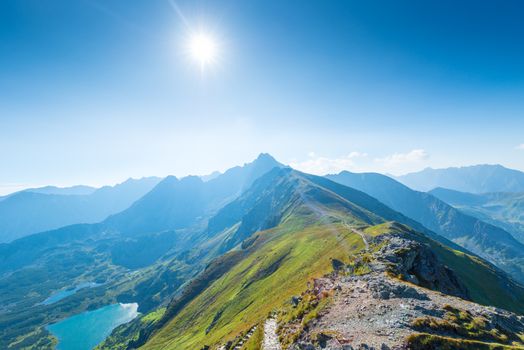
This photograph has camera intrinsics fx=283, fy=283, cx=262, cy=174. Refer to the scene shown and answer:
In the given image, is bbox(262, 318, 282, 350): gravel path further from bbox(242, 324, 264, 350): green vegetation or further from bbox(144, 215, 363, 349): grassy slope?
bbox(144, 215, 363, 349): grassy slope

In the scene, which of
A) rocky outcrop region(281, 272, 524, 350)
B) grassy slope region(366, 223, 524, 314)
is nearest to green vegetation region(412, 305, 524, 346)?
rocky outcrop region(281, 272, 524, 350)

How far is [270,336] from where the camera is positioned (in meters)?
43.0

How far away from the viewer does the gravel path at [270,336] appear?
38713 millimetres

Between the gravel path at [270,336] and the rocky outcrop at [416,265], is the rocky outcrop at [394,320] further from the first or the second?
the rocky outcrop at [416,265]

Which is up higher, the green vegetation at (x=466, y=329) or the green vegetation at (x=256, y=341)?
the green vegetation at (x=466, y=329)

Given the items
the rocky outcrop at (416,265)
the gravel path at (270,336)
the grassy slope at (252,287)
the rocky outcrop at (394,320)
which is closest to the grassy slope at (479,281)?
the grassy slope at (252,287)

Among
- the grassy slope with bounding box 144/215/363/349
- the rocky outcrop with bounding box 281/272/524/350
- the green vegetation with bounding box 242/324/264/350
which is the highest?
the rocky outcrop with bounding box 281/272/524/350

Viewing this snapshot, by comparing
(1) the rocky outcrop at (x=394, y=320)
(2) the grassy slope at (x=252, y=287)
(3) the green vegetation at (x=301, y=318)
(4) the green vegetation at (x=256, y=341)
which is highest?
(1) the rocky outcrop at (x=394, y=320)

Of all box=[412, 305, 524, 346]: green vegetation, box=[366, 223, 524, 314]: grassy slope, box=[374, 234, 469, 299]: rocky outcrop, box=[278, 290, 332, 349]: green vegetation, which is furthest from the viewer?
box=[366, 223, 524, 314]: grassy slope

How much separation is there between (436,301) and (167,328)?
175205 millimetres

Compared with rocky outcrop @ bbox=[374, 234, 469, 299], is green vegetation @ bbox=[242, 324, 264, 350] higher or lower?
lower

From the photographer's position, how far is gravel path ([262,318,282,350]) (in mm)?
38713

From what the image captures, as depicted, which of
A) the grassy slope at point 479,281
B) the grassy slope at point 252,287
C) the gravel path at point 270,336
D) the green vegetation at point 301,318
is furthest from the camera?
the grassy slope at point 479,281

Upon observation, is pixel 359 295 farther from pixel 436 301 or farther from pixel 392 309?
pixel 436 301
